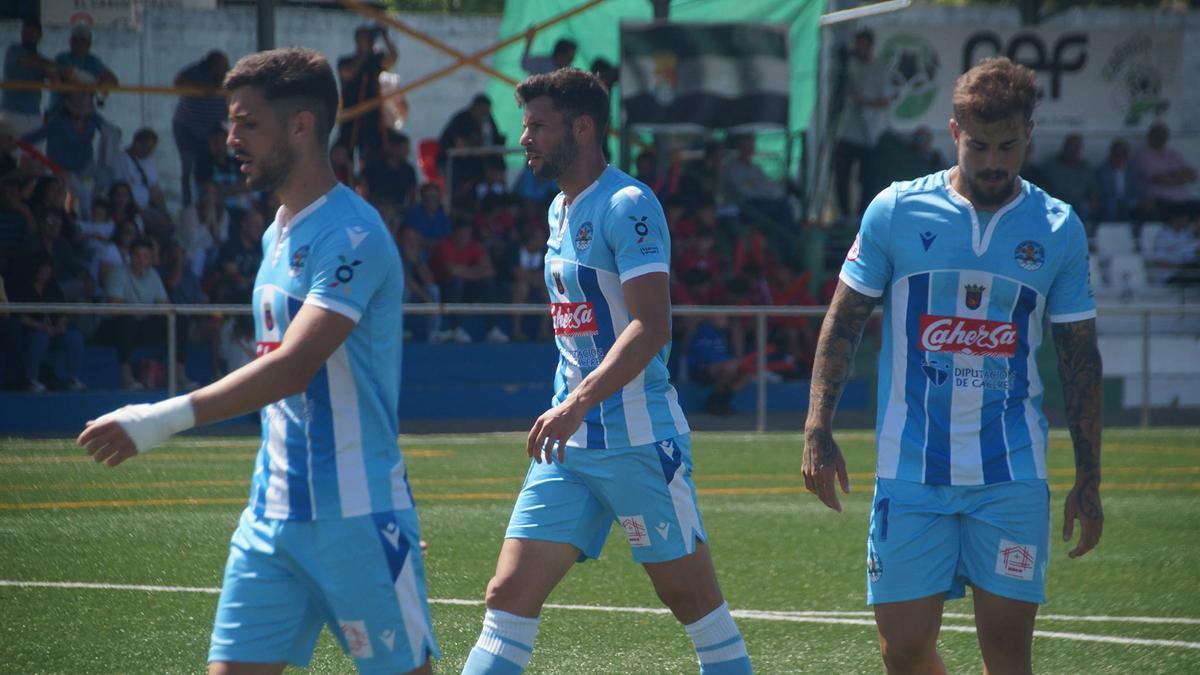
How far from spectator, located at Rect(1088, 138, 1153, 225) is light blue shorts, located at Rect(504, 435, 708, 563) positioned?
1894 centimetres

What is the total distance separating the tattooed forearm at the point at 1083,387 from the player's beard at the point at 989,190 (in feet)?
1.47

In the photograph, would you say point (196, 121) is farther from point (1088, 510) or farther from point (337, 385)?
point (1088, 510)

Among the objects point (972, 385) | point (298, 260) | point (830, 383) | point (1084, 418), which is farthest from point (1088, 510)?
point (298, 260)

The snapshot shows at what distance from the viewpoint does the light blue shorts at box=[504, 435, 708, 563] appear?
5.25m

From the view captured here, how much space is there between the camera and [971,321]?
4.76m

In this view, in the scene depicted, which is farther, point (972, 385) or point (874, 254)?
point (874, 254)

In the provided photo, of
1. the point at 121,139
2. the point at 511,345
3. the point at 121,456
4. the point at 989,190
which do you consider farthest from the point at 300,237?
the point at 121,139

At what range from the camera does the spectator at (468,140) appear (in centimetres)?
1888

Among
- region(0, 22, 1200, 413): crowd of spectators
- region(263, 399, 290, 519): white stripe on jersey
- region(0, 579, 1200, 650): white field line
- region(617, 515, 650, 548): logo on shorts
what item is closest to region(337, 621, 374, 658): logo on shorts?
region(263, 399, 290, 519): white stripe on jersey

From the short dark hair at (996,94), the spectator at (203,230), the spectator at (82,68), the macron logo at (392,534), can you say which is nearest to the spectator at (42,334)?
the spectator at (203,230)

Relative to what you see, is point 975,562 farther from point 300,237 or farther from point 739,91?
point 739,91

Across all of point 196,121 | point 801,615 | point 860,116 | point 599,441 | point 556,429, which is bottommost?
point 801,615

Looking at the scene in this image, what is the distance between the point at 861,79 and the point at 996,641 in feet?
56.4

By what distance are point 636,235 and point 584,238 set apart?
0.77 feet
